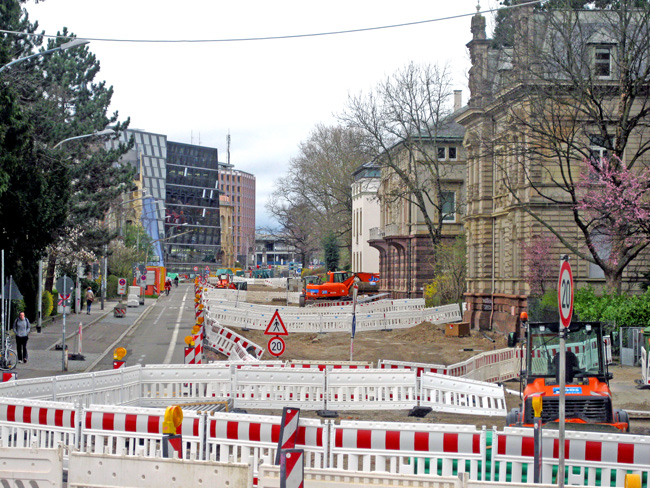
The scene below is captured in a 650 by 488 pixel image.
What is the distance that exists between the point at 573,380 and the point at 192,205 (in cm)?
18417

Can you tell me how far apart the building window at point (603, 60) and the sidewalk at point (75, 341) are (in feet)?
66.1

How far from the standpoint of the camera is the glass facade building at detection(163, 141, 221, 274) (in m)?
187

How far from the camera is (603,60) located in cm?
3234

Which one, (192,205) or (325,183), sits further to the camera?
(192,205)

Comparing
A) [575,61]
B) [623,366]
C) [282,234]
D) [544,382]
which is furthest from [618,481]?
[282,234]

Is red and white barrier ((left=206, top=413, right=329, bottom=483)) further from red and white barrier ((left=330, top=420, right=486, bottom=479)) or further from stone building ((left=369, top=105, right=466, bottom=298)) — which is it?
stone building ((left=369, top=105, right=466, bottom=298))

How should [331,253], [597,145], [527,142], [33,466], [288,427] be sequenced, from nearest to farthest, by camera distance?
[33,466], [288,427], [527,142], [597,145], [331,253]

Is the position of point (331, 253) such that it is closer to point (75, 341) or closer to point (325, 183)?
point (325, 183)

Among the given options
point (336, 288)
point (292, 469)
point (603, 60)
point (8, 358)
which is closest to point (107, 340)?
point (8, 358)

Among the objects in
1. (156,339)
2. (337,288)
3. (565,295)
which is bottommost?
(156,339)

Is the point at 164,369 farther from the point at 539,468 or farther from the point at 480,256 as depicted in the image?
the point at 480,256

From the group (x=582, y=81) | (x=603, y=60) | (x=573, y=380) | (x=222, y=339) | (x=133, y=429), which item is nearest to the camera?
(x=133, y=429)

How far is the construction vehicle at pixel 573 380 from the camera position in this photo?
1135 centimetres

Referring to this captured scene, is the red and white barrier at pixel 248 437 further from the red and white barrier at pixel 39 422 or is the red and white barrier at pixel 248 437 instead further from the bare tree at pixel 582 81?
the bare tree at pixel 582 81
